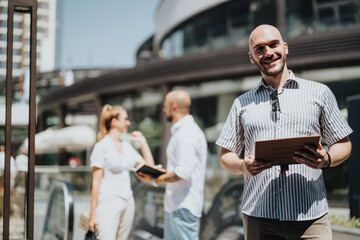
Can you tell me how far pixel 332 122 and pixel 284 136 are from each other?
27 centimetres

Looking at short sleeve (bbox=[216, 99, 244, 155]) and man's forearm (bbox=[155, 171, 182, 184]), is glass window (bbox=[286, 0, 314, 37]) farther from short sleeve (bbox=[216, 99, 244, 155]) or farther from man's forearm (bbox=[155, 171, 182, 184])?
short sleeve (bbox=[216, 99, 244, 155])

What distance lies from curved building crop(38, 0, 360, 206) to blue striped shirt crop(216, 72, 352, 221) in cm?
704

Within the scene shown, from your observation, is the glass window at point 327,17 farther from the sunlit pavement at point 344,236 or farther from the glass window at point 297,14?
the sunlit pavement at point 344,236

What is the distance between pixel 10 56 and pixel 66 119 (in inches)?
843

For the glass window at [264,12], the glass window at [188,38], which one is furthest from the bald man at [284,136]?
the glass window at [188,38]

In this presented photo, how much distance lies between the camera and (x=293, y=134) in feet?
7.55

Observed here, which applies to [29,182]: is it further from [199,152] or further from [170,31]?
[170,31]

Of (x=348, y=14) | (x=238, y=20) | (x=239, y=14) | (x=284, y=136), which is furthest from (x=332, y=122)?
(x=239, y=14)

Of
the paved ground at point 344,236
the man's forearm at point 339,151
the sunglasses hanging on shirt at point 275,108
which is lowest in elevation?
the paved ground at point 344,236

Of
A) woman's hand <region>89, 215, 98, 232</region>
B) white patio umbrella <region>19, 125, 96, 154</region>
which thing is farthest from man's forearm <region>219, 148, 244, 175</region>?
white patio umbrella <region>19, 125, 96, 154</region>

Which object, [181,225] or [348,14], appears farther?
[348,14]

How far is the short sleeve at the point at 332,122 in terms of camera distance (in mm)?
2303

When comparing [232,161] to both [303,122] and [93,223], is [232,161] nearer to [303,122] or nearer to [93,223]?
[303,122]

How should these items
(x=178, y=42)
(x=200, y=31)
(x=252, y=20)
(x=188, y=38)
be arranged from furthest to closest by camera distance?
(x=178, y=42) < (x=188, y=38) < (x=200, y=31) < (x=252, y=20)
